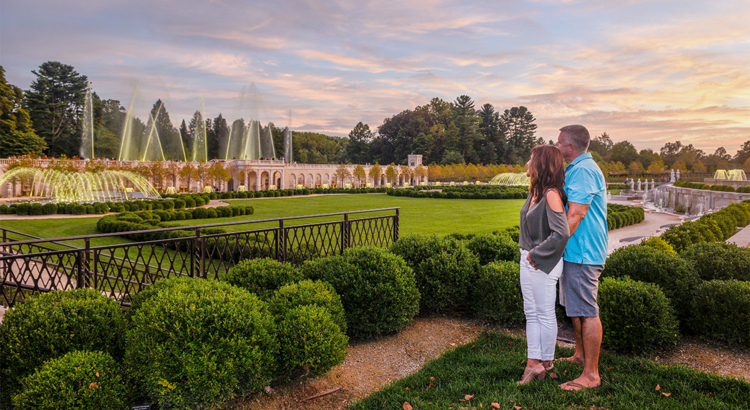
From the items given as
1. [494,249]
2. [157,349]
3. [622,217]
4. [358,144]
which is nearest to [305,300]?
[157,349]

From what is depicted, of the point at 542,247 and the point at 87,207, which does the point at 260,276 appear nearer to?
the point at 542,247

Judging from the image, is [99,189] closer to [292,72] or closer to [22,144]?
[292,72]

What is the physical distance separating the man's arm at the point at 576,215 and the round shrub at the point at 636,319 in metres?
1.47

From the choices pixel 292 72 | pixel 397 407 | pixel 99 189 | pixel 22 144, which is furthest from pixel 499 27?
pixel 22 144

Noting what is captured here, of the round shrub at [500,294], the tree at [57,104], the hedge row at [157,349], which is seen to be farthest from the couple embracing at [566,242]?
the tree at [57,104]

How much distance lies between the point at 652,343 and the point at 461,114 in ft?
280

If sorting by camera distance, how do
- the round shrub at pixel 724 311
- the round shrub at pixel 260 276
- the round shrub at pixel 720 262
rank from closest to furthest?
the round shrub at pixel 724 311, the round shrub at pixel 260 276, the round shrub at pixel 720 262

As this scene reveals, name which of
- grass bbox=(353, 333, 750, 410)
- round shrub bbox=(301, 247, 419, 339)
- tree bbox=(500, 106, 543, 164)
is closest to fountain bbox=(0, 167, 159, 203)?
round shrub bbox=(301, 247, 419, 339)

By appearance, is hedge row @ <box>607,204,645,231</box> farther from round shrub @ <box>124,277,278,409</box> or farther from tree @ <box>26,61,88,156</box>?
tree @ <box>26,61,88,156</box>

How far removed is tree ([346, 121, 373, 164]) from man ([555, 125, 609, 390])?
87694 mm

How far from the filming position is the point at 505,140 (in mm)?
Result: 85000

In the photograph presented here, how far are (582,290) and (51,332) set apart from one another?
3.97 meters

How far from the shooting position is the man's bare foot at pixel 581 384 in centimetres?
291

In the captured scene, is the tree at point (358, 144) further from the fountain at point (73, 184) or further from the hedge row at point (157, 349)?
the hedge row at point (157, 349)
